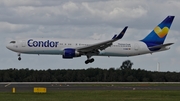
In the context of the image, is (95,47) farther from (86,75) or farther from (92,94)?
(92,94)

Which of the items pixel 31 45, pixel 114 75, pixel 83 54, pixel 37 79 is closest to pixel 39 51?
pixel 31 45

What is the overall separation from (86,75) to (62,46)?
773 inches

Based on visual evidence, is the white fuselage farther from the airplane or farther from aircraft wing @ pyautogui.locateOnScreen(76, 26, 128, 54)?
aircraft wing @ pyautogui.locateOnScreen(76, 26, 128, 54)

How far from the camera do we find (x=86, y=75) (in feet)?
285

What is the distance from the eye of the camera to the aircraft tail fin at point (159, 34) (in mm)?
74375

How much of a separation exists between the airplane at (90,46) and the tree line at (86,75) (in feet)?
42.5

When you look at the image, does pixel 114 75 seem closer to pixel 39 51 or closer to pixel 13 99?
pixel 39 51

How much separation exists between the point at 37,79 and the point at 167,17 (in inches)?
867

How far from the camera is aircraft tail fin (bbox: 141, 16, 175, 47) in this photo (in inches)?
2928

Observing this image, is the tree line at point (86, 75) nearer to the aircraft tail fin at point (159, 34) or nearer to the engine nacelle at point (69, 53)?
the aircraft tail fin at point (159, 34)

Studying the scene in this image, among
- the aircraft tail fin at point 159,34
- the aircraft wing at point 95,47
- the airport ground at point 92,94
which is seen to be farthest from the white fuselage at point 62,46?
the airport ground at point 92,94

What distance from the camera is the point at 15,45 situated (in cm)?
6750

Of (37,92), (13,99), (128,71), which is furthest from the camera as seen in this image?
(128,71)

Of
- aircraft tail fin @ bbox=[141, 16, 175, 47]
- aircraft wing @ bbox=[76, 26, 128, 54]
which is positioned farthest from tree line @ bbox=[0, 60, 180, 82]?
aircraft wing @ bbox=[76, 26, 128, 54]
